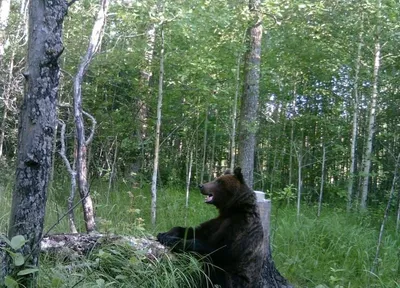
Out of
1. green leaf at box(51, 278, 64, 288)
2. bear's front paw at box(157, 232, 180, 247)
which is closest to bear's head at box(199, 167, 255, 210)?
bear's front paw at box(157, 232, 180, 247)

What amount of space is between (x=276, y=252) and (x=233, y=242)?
3.36 m

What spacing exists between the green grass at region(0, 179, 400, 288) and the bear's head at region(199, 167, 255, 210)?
0.77 m

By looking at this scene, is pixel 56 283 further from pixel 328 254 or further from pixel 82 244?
pixel 328 254

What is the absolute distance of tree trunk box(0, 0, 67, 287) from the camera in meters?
3.01

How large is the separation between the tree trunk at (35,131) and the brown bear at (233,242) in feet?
6.23

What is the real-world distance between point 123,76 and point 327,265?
878cm

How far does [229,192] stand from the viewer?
505 centimetres

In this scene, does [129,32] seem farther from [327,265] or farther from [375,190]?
[375,190]

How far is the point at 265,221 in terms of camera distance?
570cm

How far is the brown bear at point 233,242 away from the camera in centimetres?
473

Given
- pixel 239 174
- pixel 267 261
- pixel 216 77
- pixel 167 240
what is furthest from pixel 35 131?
pixel 216 77

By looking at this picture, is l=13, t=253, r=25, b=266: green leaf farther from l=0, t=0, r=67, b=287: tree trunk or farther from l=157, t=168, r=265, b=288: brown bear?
l=157, t=168, r=265, b=288: brown bear

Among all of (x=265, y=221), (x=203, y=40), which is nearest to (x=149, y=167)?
(x=203, y=40)

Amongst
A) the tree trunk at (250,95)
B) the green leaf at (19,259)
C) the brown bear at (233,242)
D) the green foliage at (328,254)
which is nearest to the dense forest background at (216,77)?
the tree trunk at (250,95)
